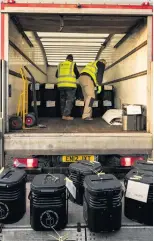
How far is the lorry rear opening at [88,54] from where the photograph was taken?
142 inches


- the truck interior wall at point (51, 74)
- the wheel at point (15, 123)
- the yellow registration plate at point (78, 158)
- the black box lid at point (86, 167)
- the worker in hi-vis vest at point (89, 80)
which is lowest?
the black box lid at point (86, 167)

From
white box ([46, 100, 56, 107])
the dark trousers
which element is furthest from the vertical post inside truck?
white box ([46, 100, 56, 107])

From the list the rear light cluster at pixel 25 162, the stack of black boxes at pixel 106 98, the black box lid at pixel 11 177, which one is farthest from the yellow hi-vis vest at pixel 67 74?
the black box lid at pixel 11 177

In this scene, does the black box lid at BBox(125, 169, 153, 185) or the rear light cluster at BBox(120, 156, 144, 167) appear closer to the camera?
the black box lid at BBox(125, 169, 153, 185)

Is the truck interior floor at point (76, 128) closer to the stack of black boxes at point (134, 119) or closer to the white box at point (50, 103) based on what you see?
the stack of black boxes at point (134, 119)

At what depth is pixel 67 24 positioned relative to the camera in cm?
518

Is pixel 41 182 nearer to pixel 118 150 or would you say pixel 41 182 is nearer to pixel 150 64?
pixel 118 150

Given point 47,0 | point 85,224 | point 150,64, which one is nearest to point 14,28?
point 47,0

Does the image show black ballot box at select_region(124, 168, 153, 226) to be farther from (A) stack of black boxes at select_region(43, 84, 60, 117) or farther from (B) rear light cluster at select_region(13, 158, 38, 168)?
(A) stack of black boxes at select_region(43, 84, 60, 117)

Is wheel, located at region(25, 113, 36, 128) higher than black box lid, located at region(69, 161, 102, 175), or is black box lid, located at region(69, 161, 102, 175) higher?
wheel, located at region(25, 113, 36, 128)

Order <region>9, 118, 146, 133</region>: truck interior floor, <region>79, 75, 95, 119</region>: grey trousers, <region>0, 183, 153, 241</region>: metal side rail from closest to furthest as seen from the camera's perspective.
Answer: <region>0, 183, 153, 241</region>: metal side rail
<region>9, 118, 146, 133</region>: truck interior floor
<region>79, 75, 95, 119</region>: grey trousers

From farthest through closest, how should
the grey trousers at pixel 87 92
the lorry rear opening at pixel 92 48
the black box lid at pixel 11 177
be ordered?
the grey trousers at pixel 87 92, the lorry rear opening at pixel 92 48, the black box lid at pixel 11 177

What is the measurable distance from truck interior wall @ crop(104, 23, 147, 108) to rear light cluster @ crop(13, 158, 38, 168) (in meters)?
1.92

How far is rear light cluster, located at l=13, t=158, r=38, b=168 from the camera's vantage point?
363cm
